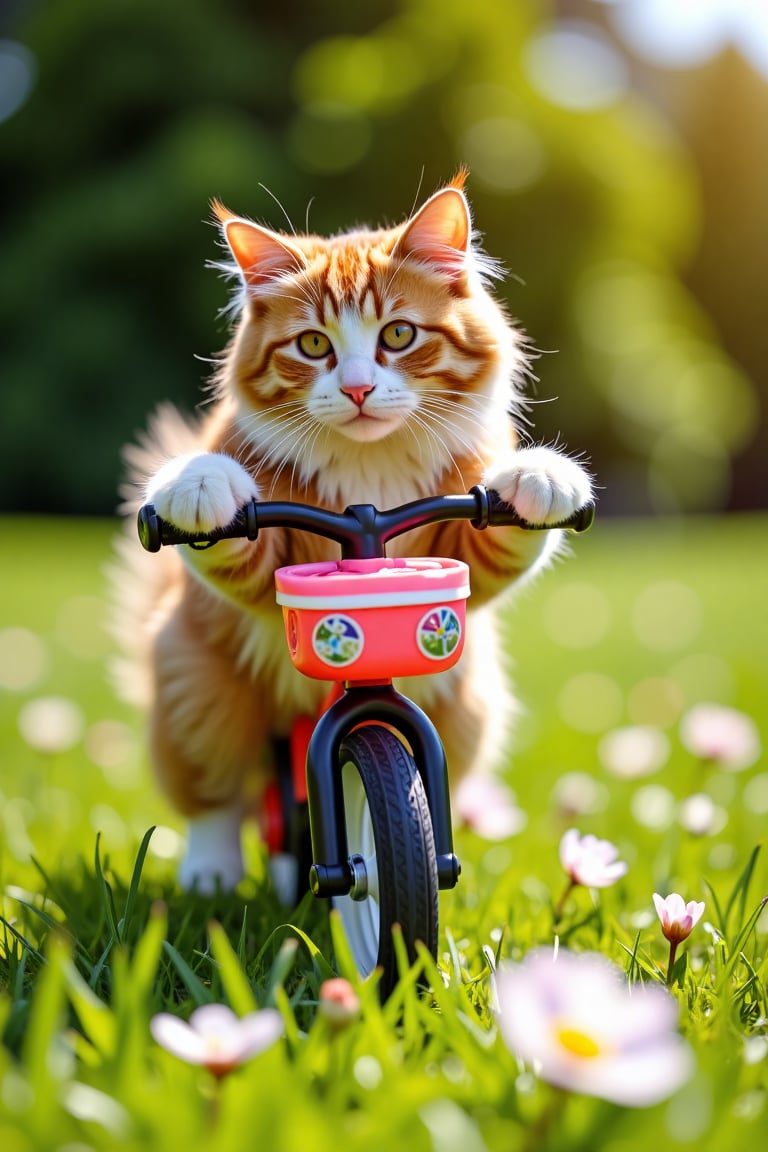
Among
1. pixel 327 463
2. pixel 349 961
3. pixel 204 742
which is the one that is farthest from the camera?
pixel 204 742

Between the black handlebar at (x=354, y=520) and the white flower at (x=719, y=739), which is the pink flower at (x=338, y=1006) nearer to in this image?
the black handlebar at (x=354, y=520)

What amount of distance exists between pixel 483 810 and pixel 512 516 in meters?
0.82

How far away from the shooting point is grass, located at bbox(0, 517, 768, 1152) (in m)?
0.89

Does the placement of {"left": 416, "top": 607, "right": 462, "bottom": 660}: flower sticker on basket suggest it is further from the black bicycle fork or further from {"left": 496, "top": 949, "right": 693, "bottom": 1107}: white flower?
{"left": 496, "top": 949, "right": 693, "bottom": 1107}: white flower

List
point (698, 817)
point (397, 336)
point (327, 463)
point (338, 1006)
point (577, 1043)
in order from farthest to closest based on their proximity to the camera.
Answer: point (698, 817) → point (327, 463) → point (397, 336) → point (338, 1006) → point (577, 1043)

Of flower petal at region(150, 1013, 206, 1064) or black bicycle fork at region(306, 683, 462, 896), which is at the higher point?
black bicycle fork at region(306, 683, 462, 896)

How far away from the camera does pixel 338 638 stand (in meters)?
1.27

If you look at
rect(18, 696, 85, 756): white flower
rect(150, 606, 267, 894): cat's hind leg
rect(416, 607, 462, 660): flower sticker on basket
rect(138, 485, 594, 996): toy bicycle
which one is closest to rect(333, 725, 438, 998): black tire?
rect(138, 485, 594, 996): toy bicycle

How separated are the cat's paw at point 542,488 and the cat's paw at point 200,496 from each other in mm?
327

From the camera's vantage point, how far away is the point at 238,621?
6.22 feet

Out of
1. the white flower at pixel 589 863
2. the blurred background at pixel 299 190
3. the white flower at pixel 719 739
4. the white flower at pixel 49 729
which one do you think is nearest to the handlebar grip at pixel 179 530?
the white flower at pixel 589 863

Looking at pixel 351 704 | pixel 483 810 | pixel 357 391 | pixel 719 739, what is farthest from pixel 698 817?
pixel 357 391

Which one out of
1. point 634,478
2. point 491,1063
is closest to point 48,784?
point 491,1063

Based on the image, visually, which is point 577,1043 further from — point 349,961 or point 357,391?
point 357,391
